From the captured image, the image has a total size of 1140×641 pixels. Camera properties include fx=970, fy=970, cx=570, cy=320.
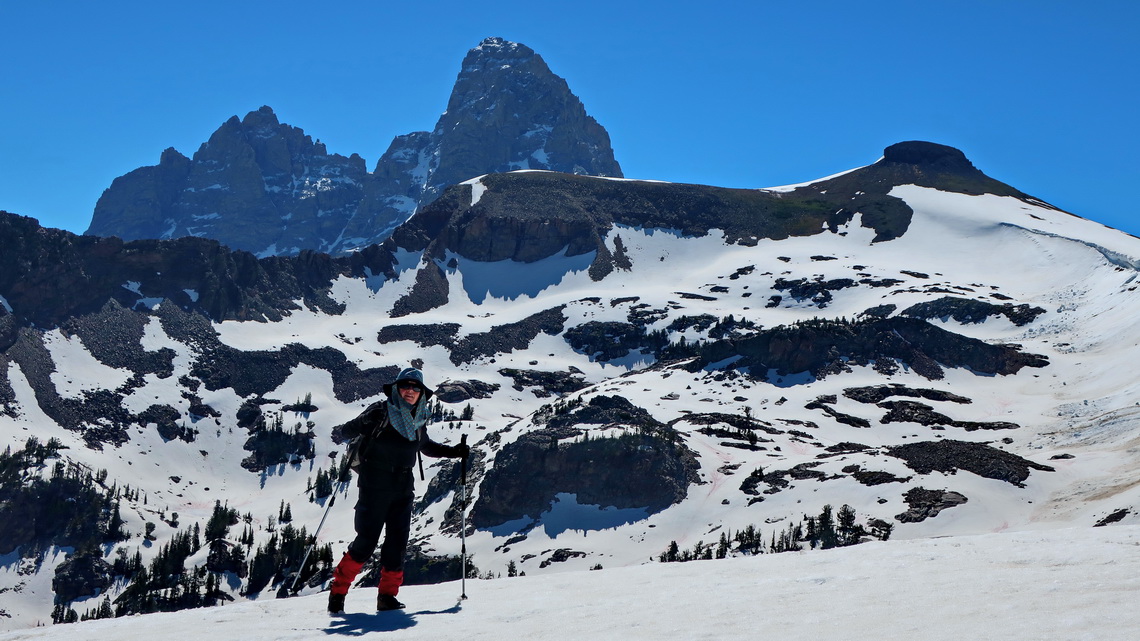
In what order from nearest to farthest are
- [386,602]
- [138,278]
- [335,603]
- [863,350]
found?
[335,603], [386,602], [863,350], [138,278]

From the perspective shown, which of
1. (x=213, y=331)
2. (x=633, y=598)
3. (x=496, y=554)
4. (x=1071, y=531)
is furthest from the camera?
(x=213, y=331)

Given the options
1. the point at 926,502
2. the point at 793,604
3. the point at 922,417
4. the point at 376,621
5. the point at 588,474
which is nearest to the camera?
the point at 793,604

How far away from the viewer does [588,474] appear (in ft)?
295

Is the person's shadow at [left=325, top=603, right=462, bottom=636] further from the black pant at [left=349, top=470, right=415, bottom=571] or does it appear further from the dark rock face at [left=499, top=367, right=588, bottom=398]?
the dark rock face at [left=499, top=367, right=588, bottom=398]

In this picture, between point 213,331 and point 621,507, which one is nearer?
point 621,507

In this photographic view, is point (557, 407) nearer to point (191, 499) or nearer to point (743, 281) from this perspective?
point (191, 499)

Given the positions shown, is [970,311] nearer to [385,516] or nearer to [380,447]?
[385,516]

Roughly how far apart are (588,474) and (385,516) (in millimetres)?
77297

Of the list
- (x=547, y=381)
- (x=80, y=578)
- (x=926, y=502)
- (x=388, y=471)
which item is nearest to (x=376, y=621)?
(x=388, y=471)

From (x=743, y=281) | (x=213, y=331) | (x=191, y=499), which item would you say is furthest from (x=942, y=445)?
(x=213, y=331)

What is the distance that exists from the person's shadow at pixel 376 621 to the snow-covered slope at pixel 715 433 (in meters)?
0.10

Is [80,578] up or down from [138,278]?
down

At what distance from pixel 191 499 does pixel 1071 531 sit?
122 metres

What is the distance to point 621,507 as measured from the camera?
282ft
